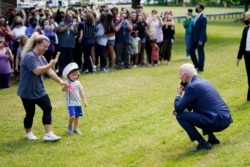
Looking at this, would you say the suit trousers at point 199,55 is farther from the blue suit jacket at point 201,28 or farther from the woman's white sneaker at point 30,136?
the woman's white sneaker at point 30,136

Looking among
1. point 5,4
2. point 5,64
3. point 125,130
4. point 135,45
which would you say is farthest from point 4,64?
point 5,4

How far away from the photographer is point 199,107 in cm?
766

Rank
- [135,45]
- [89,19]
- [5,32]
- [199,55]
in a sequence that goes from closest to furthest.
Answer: [5,32] → [199,55] → [89,19] → [135,45]

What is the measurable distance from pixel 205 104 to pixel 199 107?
0.34 feet

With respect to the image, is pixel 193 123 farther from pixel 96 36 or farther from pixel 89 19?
pixel 96 36

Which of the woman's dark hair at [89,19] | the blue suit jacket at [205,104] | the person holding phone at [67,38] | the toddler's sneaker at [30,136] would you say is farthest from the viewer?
the woman's dark hair at [89,19]

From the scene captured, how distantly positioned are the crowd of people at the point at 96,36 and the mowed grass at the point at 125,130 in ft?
4.14

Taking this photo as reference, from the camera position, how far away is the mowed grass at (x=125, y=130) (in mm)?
7684

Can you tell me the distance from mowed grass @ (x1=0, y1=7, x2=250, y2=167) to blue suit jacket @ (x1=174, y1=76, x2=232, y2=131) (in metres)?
0.49

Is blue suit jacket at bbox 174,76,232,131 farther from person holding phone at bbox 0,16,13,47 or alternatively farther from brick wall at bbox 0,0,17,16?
brick wall at bbox 0,0,17,16

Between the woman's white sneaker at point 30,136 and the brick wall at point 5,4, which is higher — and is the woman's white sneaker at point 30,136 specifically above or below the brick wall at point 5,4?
below

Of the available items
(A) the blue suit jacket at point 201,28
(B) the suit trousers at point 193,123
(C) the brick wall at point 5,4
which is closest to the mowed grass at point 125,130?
(B) the suit trousers at point 193,123

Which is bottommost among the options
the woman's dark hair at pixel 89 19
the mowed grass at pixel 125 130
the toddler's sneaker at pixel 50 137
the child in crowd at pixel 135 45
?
the mowed grass at pixel 125 130

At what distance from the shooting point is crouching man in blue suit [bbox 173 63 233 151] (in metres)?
7.58
